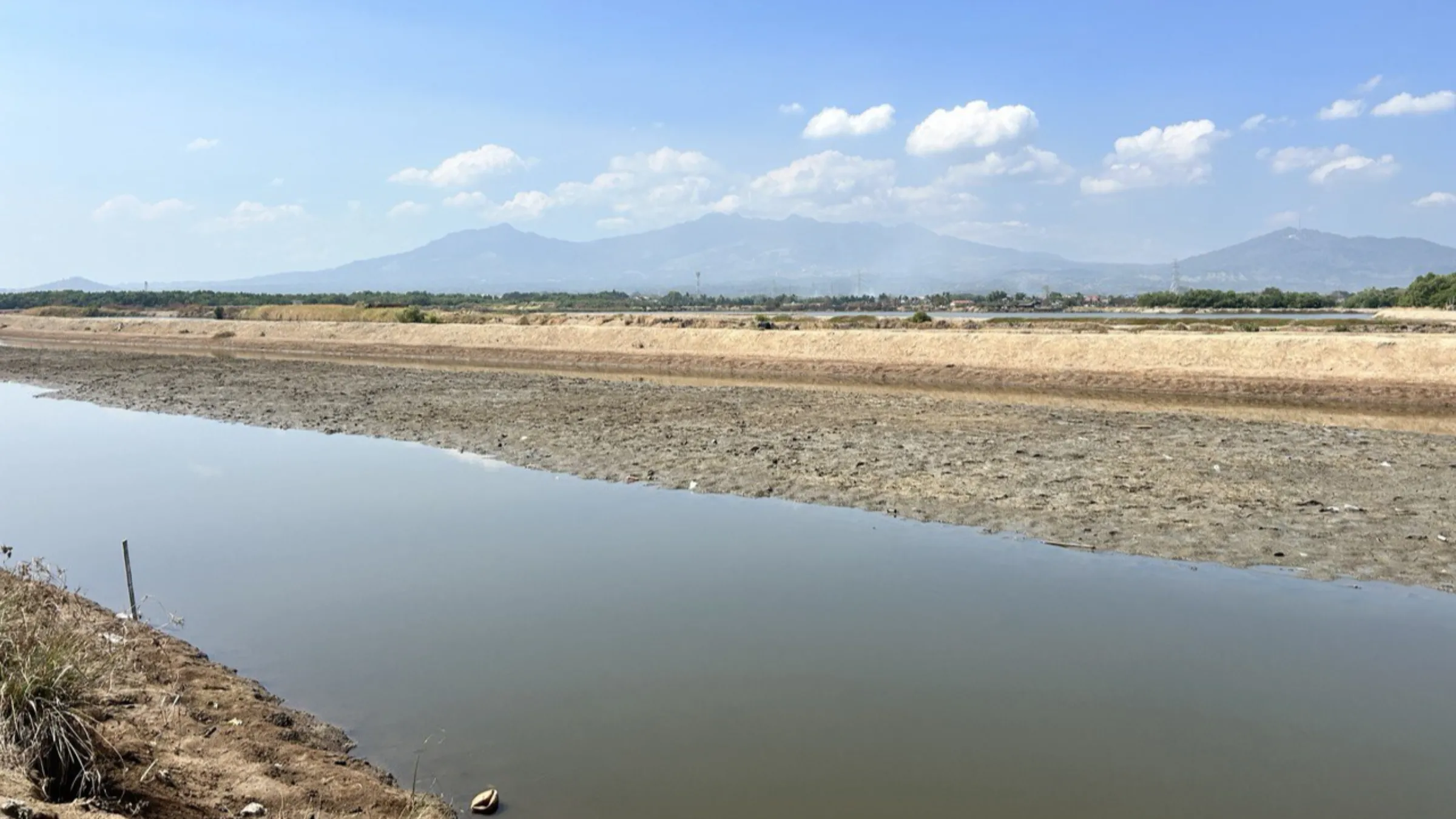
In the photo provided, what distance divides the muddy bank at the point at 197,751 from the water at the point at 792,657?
389 mm

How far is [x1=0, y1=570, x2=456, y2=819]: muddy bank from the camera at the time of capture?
464cm

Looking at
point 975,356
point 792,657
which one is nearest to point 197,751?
point 792,657

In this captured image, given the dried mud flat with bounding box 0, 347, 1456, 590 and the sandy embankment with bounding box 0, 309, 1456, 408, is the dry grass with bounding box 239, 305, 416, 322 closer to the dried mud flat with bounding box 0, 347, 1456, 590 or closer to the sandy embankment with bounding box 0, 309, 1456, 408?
the sandy embankment with bounding box 0, 309, 1456, 408

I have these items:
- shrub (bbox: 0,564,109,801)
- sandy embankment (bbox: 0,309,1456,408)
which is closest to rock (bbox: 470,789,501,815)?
shrub (bbox: 0,564,109,801)

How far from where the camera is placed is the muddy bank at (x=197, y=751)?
15.2ft

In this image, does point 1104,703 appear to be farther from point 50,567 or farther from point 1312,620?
point 50,567

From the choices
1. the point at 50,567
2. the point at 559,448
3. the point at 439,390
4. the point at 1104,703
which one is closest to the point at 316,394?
the point at 439,390

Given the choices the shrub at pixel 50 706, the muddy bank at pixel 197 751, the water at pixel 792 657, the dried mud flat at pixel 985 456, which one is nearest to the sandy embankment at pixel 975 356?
the dried mud flat at pixel 985 456

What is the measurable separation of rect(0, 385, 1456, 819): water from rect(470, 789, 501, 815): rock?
0.41 feet

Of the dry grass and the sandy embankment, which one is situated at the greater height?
the dry grass

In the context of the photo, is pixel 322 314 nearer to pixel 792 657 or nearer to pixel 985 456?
pixel 985 456

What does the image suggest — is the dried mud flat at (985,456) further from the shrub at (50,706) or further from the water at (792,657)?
the shrub at (50,706)

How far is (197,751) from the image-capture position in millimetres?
5488

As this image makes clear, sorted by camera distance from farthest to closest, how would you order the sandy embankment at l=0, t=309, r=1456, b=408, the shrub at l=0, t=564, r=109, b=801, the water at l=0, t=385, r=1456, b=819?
the sandy embankment at l=0, t=309, r=1456, b=408
the water at l=0, t=385, r=1456, b=819
the shrub at l=0, t=564, r=109, b=801
